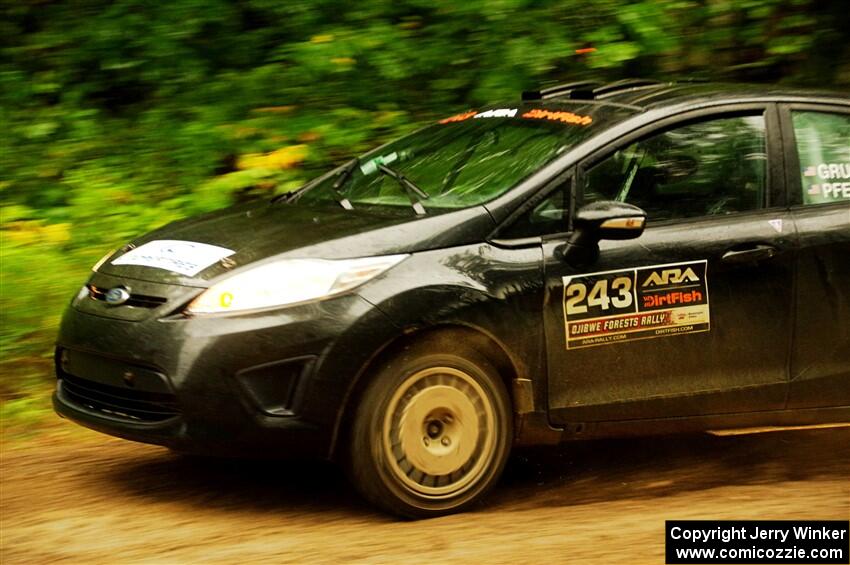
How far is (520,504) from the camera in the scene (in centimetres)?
499

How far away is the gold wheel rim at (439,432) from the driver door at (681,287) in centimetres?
32

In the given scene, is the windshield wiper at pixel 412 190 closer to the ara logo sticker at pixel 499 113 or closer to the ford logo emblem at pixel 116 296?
the ara logo sticker at pixel 499 113

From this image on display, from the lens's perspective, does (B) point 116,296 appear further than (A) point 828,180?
No

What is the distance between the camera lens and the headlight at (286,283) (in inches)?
178

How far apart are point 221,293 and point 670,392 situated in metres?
1.83

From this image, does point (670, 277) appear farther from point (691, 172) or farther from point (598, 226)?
point (691, 172)

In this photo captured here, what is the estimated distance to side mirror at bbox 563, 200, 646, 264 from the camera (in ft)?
15.5

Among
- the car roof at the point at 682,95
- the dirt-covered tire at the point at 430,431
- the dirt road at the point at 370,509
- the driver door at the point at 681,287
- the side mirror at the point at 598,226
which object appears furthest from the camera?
the car roof at the point at 682,95

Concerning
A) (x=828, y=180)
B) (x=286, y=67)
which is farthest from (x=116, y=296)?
(x=286, y=67)

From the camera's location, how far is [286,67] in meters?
9.34

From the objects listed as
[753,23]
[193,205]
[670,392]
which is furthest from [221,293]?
[753,23]

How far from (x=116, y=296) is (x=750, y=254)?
2526 mm

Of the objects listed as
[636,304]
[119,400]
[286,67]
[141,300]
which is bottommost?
[119,400]

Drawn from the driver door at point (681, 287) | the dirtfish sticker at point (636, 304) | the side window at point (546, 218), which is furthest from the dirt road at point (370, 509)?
the side window at point (546, 218)
